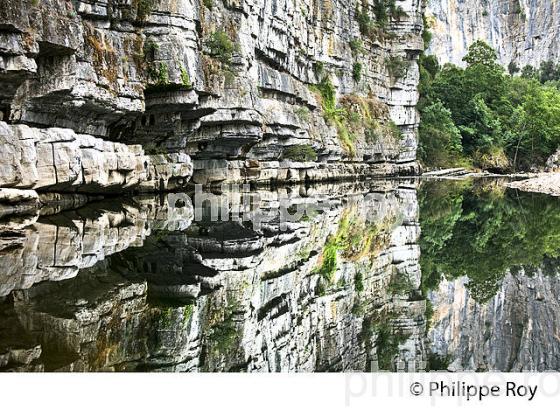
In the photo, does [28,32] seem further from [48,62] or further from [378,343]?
[378,343]

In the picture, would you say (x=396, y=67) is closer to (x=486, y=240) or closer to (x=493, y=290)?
(x=486, y=240)

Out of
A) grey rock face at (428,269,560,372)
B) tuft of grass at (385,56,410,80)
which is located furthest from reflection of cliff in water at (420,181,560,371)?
tuft of grass at (385,56,410,80)

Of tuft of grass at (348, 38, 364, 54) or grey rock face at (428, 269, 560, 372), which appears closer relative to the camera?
grey rock face at (428, 269, 560, 372)

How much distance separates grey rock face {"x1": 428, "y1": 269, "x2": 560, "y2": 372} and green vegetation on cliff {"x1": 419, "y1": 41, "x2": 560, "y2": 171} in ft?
201

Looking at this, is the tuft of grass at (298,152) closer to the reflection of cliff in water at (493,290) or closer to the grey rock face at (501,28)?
the reflection of cliff in water at (493,290)

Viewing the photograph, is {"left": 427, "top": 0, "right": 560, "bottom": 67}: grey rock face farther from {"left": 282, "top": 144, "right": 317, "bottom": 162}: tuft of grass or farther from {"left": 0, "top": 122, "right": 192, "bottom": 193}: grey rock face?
{"left": 0, "top": 122, "right": 192, "bottom": 193}: grey rock face

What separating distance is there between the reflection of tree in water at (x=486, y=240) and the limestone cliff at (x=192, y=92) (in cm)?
969

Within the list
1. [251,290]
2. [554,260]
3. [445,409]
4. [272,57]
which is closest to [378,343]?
[445,409]

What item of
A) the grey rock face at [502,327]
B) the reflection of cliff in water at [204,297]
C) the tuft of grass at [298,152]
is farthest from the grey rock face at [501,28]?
the grey rock face at [502,327]

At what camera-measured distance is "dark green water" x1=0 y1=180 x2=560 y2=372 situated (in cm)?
758

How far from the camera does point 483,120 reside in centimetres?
7494

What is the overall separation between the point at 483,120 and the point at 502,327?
6874 centimetres

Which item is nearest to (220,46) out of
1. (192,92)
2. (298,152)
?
(192,92)

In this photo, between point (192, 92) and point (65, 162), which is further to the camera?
point (192, 92)
